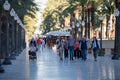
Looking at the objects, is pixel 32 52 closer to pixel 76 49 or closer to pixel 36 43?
pixel 76 49

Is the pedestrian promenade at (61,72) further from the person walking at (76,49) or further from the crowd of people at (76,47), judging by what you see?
the person walking at (76,49)

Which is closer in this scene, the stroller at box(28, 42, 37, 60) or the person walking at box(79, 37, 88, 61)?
the person walking at box(79, 37, 88, 61)

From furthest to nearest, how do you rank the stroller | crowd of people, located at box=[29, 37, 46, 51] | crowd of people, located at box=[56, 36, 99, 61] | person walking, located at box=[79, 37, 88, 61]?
crowd of people, located at box=[29, 37, 46, 51], the stroller, person walking, located at box=[79, 37, 88, 61], crowd of people, located at box=[56, 36, 99, 61]

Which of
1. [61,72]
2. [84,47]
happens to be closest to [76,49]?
[84,47]

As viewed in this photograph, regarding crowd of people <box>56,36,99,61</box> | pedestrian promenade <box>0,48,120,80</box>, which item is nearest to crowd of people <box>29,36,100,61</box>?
crowd of people <box>56,36,99,61</box>

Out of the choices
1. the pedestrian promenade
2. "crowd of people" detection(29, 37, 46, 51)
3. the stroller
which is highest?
"crowd of people" detection(29, 37, 46, 51)

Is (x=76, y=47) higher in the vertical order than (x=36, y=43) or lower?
lower

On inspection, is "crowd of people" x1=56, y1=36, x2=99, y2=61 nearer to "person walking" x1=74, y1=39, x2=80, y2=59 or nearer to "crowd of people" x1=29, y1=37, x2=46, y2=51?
"person walking" x1=74, y1=39, x2=80, y2=59

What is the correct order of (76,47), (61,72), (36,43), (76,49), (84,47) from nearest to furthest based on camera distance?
(61,72) < (84,47) < (76,47) < (76,49) < (36,43)

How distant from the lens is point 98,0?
48938mm

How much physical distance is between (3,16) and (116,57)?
27.6 feet

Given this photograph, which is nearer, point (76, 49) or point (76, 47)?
point (76, 47)

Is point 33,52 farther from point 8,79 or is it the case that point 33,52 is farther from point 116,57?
point 8,79

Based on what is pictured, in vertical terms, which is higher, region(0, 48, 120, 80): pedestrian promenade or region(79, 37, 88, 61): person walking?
region(79, 37, 88, 61): person walking
